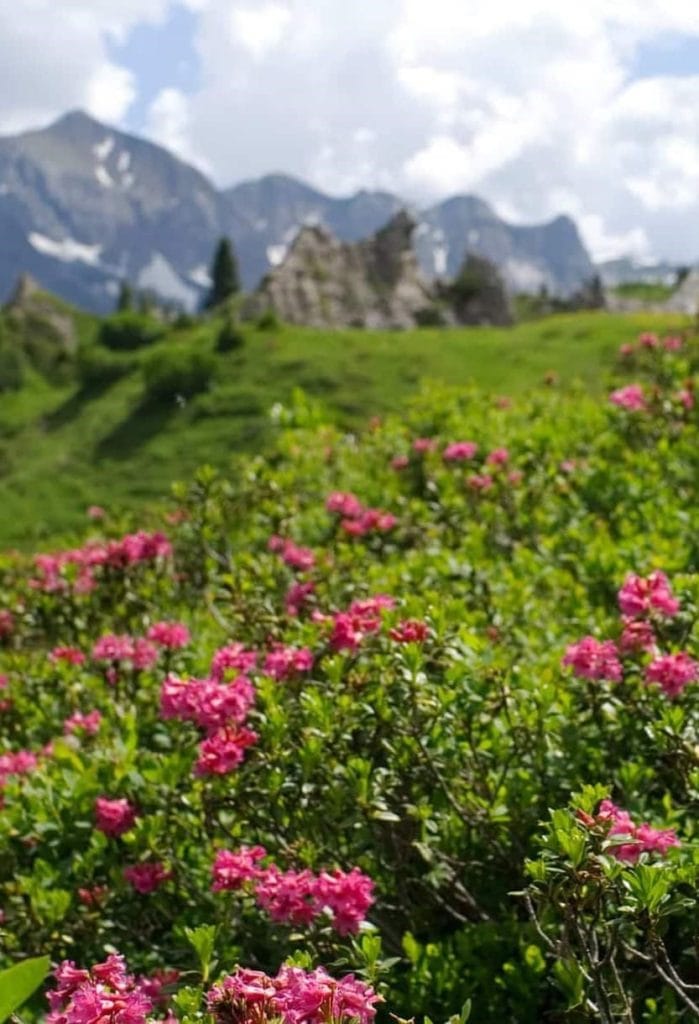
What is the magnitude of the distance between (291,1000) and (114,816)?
6.74 ft

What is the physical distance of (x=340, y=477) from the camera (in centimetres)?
1033

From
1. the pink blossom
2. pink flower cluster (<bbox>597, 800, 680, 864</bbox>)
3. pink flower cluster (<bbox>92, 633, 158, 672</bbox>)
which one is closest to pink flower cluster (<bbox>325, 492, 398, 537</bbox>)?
Result: the pink blossom

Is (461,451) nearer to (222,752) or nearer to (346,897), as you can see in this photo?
(222,752)

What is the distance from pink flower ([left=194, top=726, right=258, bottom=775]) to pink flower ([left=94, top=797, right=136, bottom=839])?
2.15 feet

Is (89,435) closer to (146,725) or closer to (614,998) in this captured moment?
(146,725)

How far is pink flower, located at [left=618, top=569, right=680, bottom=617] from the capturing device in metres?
3.97

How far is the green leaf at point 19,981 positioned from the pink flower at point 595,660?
2.46m

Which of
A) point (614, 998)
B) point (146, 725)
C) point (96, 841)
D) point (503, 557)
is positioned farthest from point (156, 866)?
point (503, 557)

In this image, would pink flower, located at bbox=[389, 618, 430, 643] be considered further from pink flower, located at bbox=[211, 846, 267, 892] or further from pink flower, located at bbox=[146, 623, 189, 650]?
pink flower, located at bbox=[146, 623, 189, 650]

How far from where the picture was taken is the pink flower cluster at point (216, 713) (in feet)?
11.4

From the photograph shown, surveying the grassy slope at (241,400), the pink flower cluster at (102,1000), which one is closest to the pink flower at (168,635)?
the pink flower cluster at (102,1000)

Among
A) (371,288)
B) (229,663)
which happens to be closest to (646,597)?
(229,663)

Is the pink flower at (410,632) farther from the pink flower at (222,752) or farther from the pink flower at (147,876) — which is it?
the pink flower at (147,876)

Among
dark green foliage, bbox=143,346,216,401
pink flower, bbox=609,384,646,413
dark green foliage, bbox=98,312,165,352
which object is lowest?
pink flower, bbox=609,384,646,413
